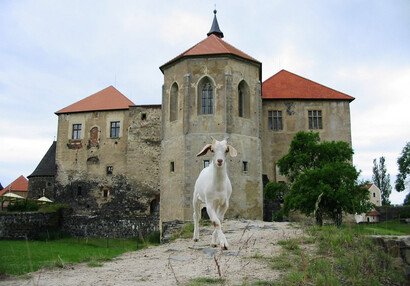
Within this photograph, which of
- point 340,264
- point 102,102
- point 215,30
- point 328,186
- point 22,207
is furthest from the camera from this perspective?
point 215,30

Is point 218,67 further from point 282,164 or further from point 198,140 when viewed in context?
point 282,164

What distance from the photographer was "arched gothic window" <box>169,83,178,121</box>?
27.5 metres

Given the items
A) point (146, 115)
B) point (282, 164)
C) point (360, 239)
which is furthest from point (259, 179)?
point (360, 239)

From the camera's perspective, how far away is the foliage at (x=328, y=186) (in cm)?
1909

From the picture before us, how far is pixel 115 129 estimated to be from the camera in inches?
1505

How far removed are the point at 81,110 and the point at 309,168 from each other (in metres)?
25.4

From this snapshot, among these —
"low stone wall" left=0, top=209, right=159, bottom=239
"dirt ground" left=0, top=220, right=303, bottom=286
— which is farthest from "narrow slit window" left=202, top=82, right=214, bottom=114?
"dirt ground" left=0, top=220, right=303, bottom=286

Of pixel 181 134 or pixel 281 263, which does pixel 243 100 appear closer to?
pixel 181 134

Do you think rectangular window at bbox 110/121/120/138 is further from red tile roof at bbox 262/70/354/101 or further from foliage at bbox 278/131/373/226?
foliage at bbox 278/131/373/226

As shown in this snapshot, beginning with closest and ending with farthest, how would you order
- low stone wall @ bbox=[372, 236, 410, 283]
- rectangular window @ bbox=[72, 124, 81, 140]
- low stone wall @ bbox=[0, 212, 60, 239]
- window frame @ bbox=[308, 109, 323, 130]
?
low stone wall @ bbox=[372, 236, 410, 283], low stone wall @ bbox=[0, 212, 60, 239], window frame @ bbox=[308, 109, 323, 130], rectangular window @ bbox=[72, 124, 81, 140]

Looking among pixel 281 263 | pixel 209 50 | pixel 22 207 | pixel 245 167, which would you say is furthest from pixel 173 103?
pixel 281 263

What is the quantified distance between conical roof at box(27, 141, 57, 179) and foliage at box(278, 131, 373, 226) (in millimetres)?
26548

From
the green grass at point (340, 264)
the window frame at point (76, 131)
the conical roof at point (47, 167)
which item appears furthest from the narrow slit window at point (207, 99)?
the conical roof at point (47, 167)

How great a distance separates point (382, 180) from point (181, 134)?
4675 centimetres
